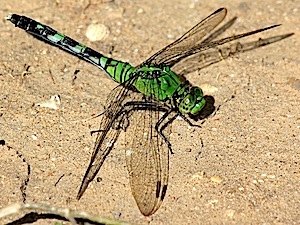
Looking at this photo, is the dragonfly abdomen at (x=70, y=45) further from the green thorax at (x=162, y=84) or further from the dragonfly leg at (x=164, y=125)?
the dragonfly leg at (x=164, y=125)

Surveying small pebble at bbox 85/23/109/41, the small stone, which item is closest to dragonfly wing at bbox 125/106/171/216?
the small stone

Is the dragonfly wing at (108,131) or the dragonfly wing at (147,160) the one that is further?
the dragonfly wing at (108,131)

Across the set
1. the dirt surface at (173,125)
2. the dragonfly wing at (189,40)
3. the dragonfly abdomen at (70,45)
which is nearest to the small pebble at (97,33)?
the dirt surface at (173,125)

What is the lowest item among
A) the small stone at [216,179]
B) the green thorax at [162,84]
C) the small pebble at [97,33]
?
the small stone at [216,179]

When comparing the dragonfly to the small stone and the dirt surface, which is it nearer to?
the dirt surface

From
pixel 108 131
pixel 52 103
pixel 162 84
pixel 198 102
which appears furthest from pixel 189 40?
pixel 52 103
